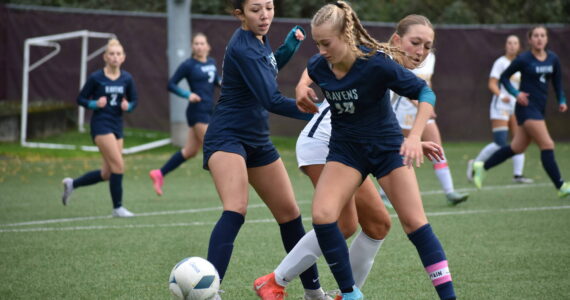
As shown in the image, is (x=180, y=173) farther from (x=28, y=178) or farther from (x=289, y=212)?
(x=289, y=212)

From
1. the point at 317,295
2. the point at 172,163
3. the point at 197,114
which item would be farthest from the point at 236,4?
the point at 197,114

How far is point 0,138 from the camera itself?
17.6 metres

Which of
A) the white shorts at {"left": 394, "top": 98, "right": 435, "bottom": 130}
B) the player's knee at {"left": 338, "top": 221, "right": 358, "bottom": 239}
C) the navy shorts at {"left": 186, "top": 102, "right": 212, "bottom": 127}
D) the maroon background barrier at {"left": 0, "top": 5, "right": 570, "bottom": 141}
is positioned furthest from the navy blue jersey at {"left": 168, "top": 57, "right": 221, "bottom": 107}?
the player's knee at {"left": 338, "top": 221, "right": 358, "bottom": 239}

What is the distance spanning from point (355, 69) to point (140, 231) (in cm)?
447

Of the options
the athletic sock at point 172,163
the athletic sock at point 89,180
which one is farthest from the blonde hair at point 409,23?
the athletic sock at point 172,163

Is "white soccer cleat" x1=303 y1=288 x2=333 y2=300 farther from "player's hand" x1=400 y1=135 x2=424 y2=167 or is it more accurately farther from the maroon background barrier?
the maroon background barrier

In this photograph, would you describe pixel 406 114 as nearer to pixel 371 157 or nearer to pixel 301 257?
pixel 301 257

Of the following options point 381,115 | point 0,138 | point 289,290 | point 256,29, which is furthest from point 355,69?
point 0,138

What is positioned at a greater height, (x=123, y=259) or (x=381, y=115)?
(x=381, y=115)

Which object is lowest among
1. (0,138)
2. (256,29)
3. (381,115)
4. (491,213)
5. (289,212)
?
(0,138)

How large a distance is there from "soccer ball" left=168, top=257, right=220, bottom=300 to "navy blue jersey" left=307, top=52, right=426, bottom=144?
105 cm

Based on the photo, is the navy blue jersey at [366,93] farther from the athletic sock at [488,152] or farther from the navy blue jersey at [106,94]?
the athletic sock at [488,152]

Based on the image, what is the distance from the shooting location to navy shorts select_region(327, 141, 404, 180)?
4.73 meters

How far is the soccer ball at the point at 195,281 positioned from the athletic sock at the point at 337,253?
0.67 metres
